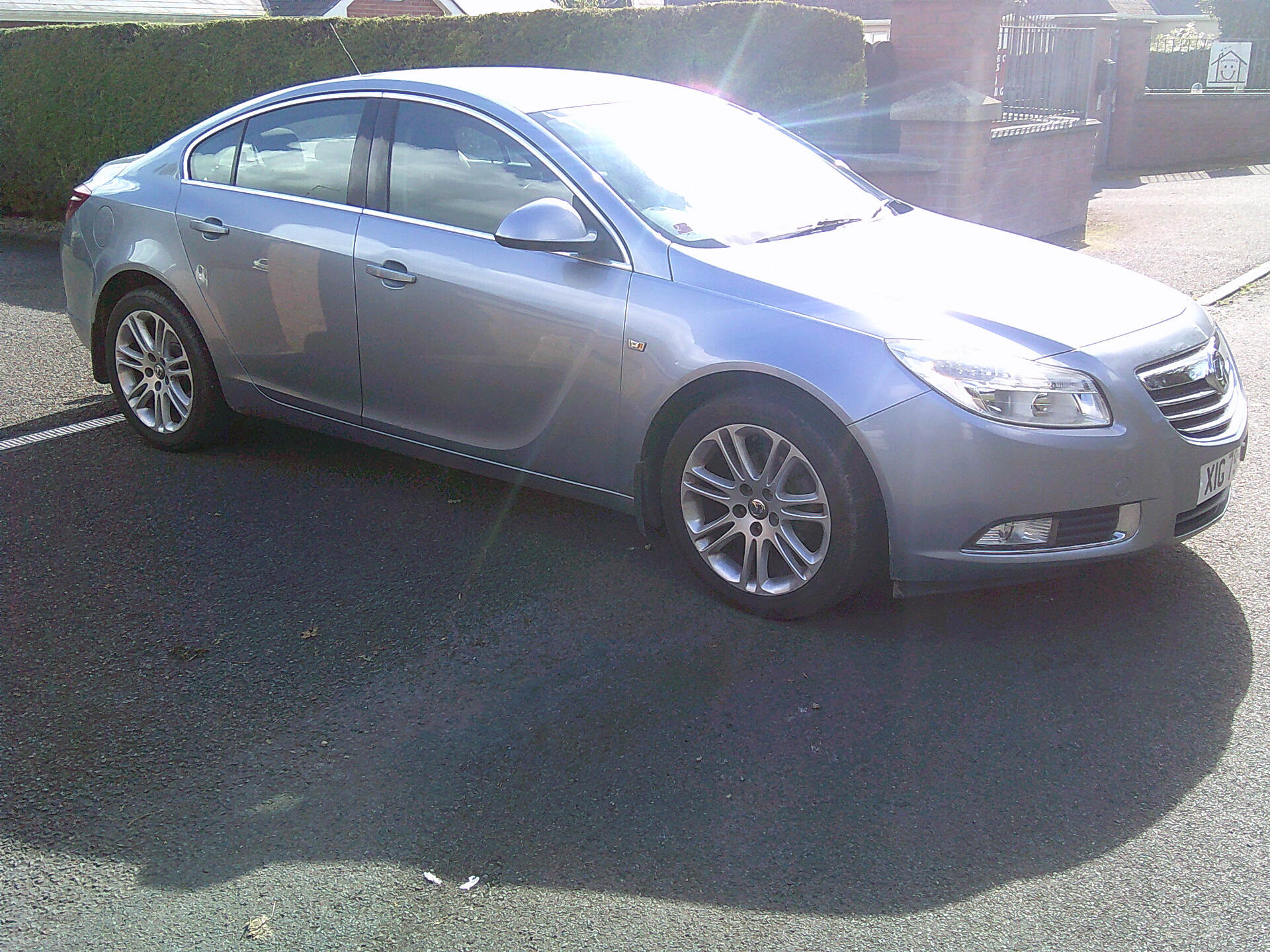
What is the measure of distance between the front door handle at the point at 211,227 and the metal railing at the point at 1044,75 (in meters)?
8.67

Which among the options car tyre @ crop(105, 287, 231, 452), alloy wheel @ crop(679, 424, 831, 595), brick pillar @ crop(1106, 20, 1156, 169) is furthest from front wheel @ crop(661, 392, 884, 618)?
brick pillar @ crop(1106, 20, 1156, 169)

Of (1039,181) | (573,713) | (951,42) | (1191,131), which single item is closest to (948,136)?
(951,42)

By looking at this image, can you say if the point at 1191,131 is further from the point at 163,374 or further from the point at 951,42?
the point at 163,374

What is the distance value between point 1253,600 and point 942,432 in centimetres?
139

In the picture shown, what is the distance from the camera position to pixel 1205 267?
10.7 m

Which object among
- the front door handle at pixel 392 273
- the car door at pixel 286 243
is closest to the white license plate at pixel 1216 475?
the front door handle at pixel 392 273

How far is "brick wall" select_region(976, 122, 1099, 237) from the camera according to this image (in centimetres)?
1111

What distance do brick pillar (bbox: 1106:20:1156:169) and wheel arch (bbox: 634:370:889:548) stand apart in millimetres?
19177

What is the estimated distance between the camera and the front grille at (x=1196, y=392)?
3.90 m

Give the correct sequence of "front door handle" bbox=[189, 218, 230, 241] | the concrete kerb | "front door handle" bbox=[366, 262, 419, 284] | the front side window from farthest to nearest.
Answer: the concrete kerb → "front door handle" bbox=[189, 218, 230, 241] → "front door handle" bbox=[366, 262, 419, 284] → the front side window

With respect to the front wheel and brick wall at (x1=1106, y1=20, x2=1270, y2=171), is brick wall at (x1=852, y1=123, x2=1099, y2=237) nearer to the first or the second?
the front wheel

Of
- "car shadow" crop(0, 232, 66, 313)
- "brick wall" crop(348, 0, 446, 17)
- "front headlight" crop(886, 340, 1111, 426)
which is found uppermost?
"brick wall" crop(348, 0, 446, 17)

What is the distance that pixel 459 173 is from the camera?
189 inches

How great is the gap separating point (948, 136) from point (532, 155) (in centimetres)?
662
